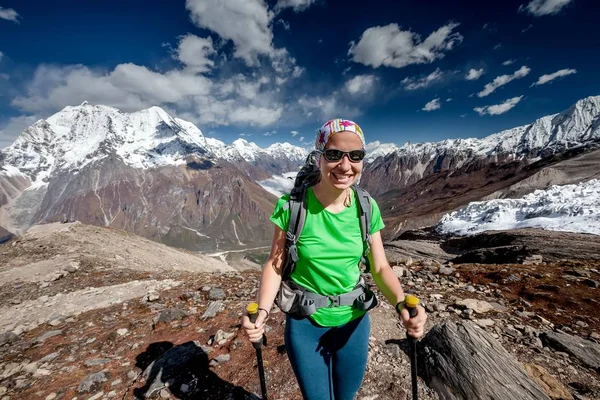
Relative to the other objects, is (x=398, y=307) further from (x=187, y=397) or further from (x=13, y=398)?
(x=13, y=398)

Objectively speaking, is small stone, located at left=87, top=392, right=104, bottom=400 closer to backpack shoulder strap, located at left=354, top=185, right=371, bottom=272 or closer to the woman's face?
backpack shoulder strap, located at left=354, top=185, right=371, bottom=272

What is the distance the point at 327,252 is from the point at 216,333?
544 cm

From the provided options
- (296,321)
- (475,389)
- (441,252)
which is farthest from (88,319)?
(441,252)

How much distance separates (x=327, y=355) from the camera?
338 cm

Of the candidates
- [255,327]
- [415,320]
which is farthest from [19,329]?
[415,320]

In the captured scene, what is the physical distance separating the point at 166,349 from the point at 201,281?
17.6ft

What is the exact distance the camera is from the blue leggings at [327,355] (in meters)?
3.18

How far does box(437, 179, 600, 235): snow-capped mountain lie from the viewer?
103 ft

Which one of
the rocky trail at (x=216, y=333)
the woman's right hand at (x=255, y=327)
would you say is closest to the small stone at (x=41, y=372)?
the rocky trail at (x=216, y=333)

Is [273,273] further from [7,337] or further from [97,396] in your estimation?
[7,337]

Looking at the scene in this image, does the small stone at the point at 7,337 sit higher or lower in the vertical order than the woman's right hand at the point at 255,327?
lower

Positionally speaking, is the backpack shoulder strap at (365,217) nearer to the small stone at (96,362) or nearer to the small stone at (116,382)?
the small stone at (116,382)

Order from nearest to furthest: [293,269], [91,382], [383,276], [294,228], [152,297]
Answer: [294,228]
[293,269]
[383,276]
[91,382]
[152,297]

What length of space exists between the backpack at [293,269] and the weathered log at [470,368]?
111 inches
